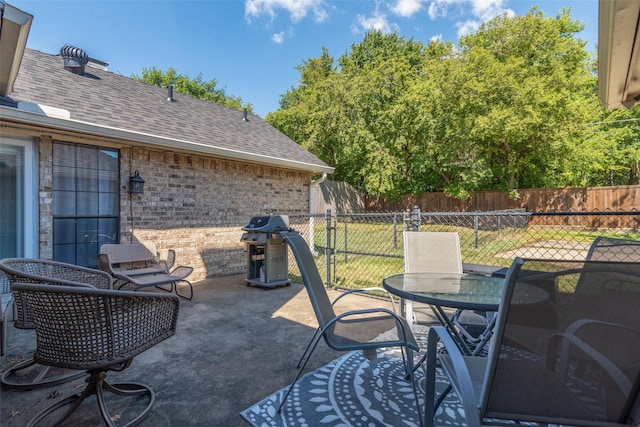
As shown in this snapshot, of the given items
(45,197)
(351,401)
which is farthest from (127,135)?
(351,401)

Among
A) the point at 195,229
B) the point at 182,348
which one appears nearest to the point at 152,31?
the point at 195,229

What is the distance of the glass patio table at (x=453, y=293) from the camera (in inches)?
77.6

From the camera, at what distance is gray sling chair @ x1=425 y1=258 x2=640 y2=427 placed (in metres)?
1.12

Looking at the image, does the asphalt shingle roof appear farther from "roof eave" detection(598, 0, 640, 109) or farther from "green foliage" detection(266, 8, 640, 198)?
"green foliage" detection(266, 8, 640, 198)

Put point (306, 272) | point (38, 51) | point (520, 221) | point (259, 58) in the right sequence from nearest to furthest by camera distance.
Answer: point (306, 272), point (38, 51), point (520, 221), point (259, 58)

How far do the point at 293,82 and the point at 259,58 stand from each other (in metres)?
11.7

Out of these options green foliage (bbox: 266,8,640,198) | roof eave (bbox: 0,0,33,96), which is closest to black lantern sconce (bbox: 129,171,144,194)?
roof eave (bbox: 0,0,33,96)

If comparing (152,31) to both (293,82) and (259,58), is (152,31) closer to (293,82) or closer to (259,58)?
(259,58)

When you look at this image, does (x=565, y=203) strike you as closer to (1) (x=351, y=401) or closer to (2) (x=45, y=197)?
(1) (x=351, y=401)

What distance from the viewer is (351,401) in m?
2.29

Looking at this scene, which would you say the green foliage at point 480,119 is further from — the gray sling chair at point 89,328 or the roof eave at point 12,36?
the gray sling chair at point 89,328

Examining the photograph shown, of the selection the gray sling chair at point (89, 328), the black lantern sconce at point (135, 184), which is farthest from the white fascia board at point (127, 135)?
the gray sling chair at point (89, 328)

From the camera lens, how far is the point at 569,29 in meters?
17.1

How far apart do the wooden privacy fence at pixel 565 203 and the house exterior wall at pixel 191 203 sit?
9846mm
